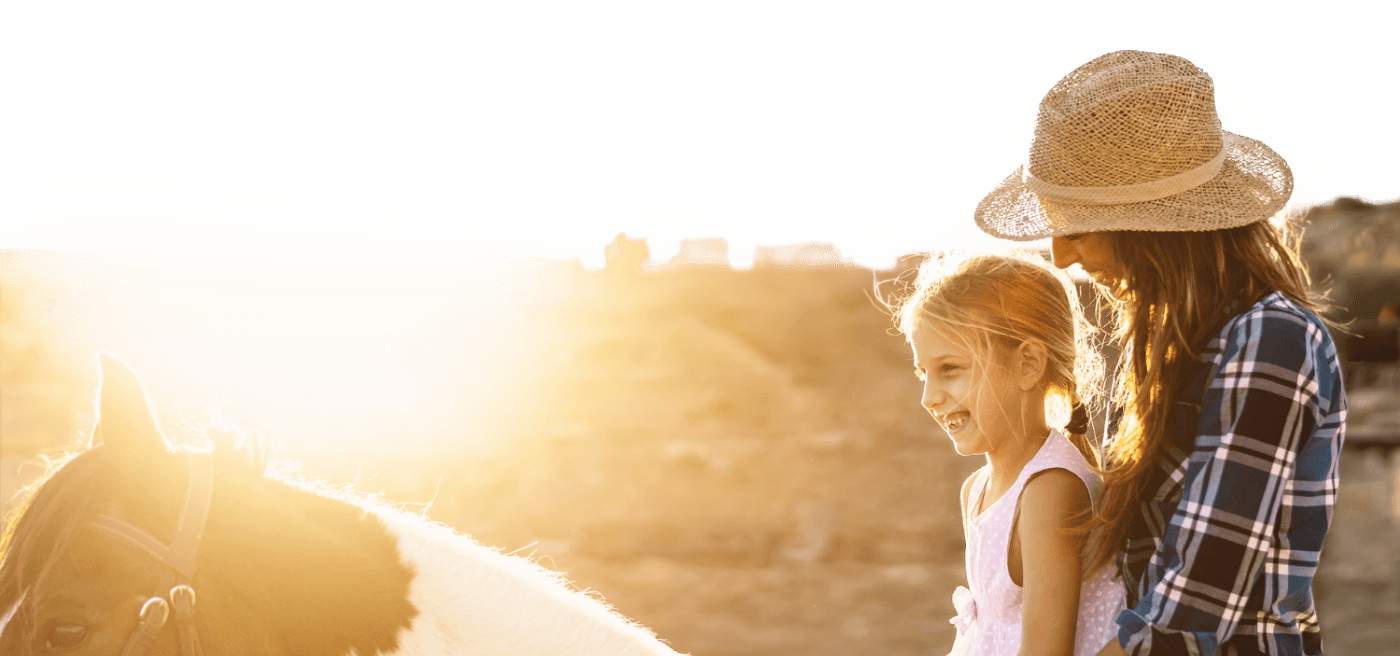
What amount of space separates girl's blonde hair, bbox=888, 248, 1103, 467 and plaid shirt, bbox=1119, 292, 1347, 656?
32 centimetres

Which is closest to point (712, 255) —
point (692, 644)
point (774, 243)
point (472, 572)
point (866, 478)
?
point (774, 243)

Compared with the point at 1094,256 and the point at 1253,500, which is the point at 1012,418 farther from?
the point at 1253,500

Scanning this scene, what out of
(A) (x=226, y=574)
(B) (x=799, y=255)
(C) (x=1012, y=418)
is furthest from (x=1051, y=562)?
(B) (x=799, y=255)

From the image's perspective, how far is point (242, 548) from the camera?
3.97ft

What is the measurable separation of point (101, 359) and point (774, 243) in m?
3.29

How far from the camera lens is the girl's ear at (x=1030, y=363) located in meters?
1.31

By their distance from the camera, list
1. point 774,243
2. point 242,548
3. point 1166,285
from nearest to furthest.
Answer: point 1166,285 < point 242,548 < point 774,243

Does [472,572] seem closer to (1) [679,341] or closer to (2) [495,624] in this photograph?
(2) [495,624]

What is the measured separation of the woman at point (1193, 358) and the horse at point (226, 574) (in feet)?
2.34

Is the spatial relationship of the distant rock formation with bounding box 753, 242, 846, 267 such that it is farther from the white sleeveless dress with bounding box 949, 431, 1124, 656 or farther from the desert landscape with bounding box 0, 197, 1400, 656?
the white sleeveless dress with bounding box 949, 431, 1124, 656

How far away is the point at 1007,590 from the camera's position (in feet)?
4.01

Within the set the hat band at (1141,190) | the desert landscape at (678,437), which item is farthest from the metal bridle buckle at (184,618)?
the desert landscape at (678,437)

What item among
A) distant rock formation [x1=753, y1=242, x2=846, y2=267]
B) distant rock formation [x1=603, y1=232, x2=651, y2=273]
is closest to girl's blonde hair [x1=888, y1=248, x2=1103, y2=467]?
distant rock formation [x1=753, y1=242, x2=846, y2=267]

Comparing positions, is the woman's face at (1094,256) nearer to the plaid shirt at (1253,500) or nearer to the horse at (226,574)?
the plaid shirt at (1253,500)
